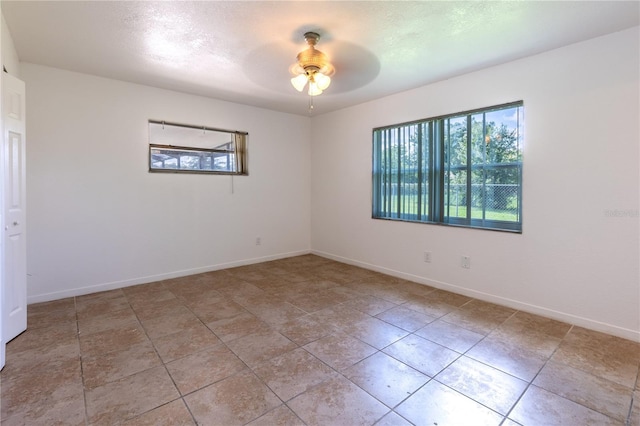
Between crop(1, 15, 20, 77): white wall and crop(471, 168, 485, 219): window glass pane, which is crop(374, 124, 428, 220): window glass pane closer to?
crop(471, 168, 485, 219): window glass pane

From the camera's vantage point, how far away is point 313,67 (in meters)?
2.70

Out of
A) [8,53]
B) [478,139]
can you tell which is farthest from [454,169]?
[8,53]

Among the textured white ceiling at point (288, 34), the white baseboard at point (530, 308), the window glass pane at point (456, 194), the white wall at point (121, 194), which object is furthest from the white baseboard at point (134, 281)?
the window glass pane at point (456, 194)

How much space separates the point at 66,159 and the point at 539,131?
504cm

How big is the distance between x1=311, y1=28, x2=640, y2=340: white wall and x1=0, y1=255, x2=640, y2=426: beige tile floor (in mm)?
261

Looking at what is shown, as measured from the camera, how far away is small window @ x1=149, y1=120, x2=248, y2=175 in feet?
13.1

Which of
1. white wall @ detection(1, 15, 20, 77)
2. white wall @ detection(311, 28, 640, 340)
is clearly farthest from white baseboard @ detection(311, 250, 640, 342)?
white wall @ detection(1, 15, 20, 77)

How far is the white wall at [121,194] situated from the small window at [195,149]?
0.10 meters

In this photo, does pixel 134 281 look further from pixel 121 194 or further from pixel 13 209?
pixel 13 209

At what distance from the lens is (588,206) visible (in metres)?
2.62

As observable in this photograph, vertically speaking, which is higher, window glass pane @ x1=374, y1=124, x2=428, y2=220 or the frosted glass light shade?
the frosted glass light shade

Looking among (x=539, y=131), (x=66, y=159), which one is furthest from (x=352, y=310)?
(x=66, y=159)

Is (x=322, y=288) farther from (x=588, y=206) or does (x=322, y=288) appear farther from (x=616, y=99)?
(x=616, y=99)

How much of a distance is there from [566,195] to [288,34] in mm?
2891
